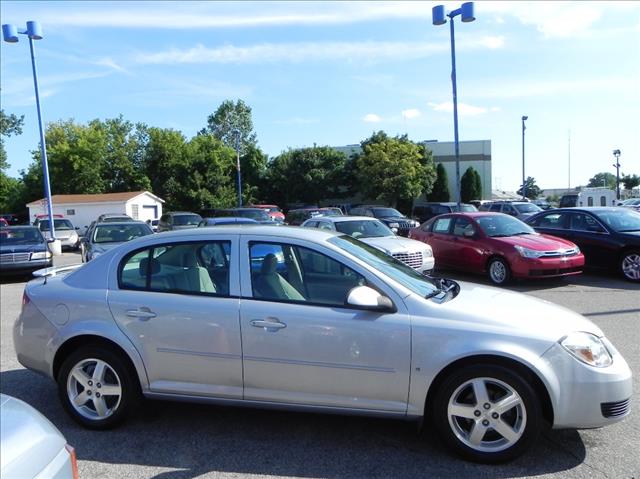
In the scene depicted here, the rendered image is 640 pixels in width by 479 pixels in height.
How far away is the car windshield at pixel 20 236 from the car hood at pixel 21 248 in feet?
1.00

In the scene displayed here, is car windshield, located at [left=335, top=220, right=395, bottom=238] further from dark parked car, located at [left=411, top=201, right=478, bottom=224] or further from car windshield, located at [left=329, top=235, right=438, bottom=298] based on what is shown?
dark parked car, located at [left=411, top=201, right=478, bottom=224]

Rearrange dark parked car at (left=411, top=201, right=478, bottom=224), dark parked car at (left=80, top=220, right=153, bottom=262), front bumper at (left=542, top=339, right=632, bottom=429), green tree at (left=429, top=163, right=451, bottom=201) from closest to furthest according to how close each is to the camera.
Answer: front bumper at (left=542, top=339, right=632, bottom=429), dark parked car at (left=80, top=220, right=153, bottom=262), dark parked car at (left=411, top=201, right=478, bottom=224), green tree at (left=429, top=163, right=451, bottom=201)

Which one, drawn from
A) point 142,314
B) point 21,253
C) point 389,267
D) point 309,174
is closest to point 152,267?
point 142,314

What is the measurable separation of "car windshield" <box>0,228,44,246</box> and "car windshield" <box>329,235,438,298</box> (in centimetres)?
1241

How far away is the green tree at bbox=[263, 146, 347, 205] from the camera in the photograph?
4772cm

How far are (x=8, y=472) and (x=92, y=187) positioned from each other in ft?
175

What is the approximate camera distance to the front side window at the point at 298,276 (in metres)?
3.76

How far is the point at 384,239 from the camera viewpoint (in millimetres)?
10836

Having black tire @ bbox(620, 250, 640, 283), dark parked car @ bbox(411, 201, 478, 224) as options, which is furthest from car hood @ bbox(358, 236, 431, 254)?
dark parked car @ bbox(411, 201, 478, 224)

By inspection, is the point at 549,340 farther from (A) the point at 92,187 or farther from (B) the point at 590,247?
Answer: (A) the point at 92,187

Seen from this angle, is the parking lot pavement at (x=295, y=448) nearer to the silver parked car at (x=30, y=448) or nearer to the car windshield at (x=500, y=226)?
the silver parked car at (x=30, y=448)

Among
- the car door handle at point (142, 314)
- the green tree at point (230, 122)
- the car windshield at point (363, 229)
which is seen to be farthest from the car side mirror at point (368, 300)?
the green tree at point (230, 122)

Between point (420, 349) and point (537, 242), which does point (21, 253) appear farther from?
point (420, 349)

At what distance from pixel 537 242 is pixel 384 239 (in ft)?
9.84
